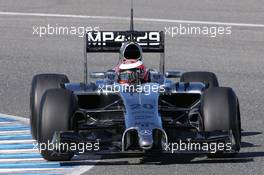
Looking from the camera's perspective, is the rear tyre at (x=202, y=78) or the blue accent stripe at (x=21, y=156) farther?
the rear tyre at (x=202, y=78)

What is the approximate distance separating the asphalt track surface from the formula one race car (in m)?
0.34

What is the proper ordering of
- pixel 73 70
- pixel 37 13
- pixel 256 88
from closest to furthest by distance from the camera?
pixel 256 88 < pixel 73 70 < pixel 37 13

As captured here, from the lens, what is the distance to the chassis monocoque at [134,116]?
494 inches

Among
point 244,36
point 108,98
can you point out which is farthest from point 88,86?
point 244,36

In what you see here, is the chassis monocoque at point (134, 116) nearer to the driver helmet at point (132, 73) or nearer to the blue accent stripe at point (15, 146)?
the driver helmet at point (132, 73)

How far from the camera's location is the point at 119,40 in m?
15.0

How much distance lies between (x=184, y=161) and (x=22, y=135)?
260 cm

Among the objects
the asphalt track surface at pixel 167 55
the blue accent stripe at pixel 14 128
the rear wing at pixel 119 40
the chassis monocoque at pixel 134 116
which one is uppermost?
the rear wing at pixel 119 40

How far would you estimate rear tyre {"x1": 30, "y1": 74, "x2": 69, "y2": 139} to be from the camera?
1409 cm

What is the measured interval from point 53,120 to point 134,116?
90 cm

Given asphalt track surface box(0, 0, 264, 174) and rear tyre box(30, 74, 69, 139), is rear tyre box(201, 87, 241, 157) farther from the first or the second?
→ rear tyre box(30, 74, 69, 139)

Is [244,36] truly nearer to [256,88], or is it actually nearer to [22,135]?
[256,88]

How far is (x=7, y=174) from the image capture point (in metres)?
12.6

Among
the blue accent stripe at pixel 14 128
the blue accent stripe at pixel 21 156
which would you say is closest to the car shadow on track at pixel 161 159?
the blue accent stripe at pixel 21 156
